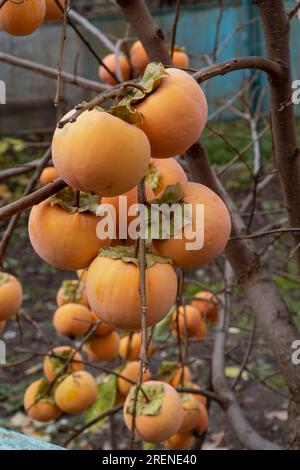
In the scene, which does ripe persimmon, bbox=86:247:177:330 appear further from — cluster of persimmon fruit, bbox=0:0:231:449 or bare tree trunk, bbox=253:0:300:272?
bare tree trunk, bbox=253:0:300:272

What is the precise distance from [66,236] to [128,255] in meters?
0.06

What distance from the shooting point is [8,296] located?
96 centimetres

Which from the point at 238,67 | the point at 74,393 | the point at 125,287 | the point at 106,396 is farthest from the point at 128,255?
the point at 106,396

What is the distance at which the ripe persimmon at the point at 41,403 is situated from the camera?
1.26 meters

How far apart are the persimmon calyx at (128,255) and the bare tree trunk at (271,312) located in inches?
16.8

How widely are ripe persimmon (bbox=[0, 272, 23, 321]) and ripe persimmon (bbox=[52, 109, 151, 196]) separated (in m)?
0.44

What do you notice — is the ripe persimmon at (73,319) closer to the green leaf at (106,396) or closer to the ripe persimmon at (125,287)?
the green leaf at (106,396)

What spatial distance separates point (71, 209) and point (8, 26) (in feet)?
1.22

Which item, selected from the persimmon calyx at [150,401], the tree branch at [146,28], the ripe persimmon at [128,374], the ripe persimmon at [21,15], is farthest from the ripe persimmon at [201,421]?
the ripe persimmon at [21,15]

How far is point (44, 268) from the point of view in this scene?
11.5 feet

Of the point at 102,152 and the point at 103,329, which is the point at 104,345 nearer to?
the point at 103,329

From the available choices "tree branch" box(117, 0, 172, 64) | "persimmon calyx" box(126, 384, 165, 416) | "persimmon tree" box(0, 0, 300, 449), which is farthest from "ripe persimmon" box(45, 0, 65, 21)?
Answer: "persimmon calyx" box(126, 384, 165, 416)

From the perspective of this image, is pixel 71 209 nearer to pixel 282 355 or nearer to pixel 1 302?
pixel 1 302
